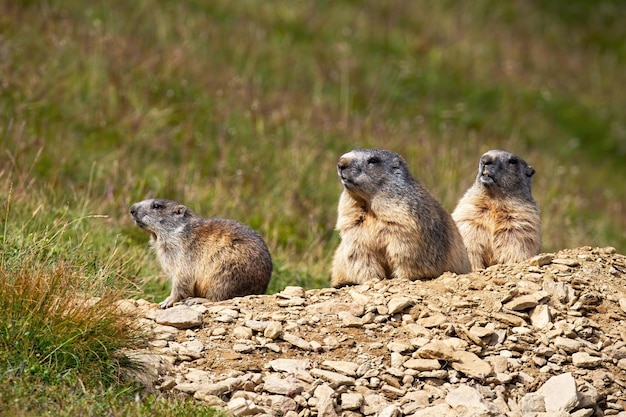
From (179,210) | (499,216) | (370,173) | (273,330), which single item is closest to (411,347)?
(273,330)

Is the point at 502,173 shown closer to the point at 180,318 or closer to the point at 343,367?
the point at 343,367

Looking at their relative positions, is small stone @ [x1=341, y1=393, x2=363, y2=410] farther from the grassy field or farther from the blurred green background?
the blurred green background

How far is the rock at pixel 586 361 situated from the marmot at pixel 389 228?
1450 millimetres

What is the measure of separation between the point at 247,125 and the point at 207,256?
513 cm

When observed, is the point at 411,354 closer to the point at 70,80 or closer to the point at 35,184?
the point at 35,184

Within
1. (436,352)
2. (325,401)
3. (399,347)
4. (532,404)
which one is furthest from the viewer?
(399,347)

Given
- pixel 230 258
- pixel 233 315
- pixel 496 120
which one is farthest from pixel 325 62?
pixel 233 315

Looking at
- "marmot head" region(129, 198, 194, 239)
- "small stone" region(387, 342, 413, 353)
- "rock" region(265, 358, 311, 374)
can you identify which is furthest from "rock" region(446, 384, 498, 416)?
"marmot head" region(129, 198, 194, 239)

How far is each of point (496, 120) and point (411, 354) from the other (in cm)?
1072

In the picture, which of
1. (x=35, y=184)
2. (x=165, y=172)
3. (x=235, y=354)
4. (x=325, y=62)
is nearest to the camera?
(x=235, y=354)

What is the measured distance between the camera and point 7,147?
9703 millimetres

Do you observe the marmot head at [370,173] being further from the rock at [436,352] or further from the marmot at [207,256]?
the rock at [436,352]

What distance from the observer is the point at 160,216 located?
7.82 meters

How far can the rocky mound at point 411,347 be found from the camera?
555cm
